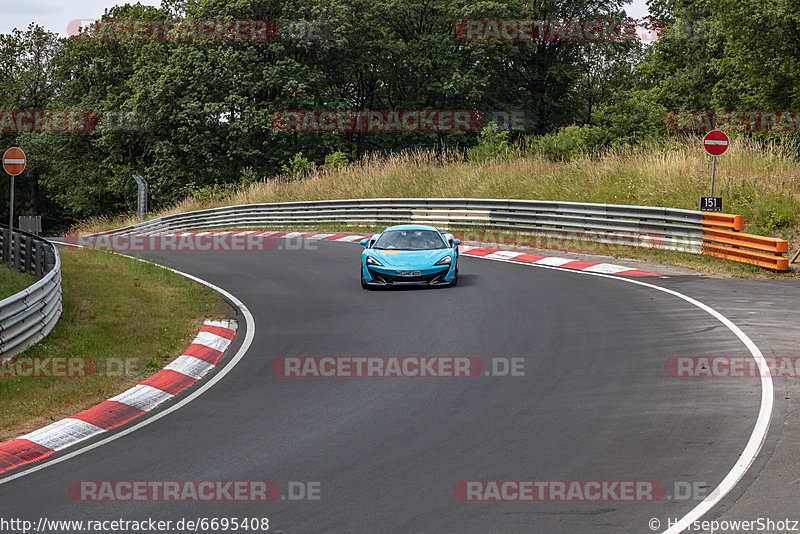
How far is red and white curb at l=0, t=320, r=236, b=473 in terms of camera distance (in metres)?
8.17

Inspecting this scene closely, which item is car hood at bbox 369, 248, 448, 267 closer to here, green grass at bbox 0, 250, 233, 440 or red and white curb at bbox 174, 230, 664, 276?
green grass at bbox 0, 250, 233, 440

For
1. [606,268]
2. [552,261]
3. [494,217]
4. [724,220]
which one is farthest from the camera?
[494,217]

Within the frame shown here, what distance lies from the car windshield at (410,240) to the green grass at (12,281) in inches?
267

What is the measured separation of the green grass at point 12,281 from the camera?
15286 mm

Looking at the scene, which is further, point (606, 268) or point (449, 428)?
point (606, 268)

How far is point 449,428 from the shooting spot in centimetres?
832

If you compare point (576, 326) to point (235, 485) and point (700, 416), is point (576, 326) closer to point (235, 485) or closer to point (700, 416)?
point (700, 416)

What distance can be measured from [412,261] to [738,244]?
7167mm

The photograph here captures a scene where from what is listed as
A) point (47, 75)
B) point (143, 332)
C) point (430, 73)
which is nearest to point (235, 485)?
point (143, 332)

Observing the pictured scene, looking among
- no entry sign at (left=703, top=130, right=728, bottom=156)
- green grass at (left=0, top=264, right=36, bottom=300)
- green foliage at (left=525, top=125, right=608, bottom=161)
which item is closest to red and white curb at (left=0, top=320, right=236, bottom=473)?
green grass at (left=0, top=264, right=36, bottom=300)

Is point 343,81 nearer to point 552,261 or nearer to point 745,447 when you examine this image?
point 552,261

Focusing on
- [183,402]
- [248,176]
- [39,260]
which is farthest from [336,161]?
[183,402]

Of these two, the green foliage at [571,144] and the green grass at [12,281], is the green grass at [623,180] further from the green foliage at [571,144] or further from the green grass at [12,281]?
the green grass at [12,281]

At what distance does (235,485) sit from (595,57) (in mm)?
60312
